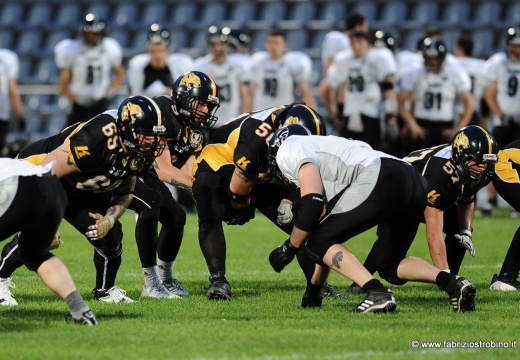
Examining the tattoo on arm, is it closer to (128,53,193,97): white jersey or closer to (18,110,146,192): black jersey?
(18,110,146,192): black jersey

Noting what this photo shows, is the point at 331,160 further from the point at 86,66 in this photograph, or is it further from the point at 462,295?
the point at 86,66

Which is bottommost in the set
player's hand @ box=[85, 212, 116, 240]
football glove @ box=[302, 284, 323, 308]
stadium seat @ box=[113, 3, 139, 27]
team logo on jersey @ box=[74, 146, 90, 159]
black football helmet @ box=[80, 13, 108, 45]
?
football glove @ box=[302, 284, 323, 308]

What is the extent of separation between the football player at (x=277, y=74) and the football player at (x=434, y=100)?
4.20ft

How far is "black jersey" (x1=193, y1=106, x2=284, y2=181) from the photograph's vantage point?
6.88m

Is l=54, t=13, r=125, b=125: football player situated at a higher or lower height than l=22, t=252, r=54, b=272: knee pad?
higher

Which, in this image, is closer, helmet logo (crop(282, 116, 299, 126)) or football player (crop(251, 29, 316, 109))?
helmet logo (crop(282, 116, 299, 126))

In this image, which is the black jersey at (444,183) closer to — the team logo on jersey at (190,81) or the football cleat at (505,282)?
the football cleat at (505,282)

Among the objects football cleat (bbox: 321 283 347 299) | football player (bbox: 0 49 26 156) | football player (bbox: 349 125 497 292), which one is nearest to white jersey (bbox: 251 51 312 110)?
football player (bbox: 0 49 26 156)

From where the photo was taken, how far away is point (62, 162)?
6324 millimetres

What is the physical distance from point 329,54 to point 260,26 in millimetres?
3581

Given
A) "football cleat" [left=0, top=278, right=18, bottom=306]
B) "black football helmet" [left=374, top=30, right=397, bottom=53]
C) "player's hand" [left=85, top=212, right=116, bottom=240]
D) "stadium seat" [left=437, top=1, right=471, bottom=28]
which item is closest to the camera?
"player's hand" [left=85, top=212, right=116, bottom=240]

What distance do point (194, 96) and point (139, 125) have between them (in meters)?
0.98

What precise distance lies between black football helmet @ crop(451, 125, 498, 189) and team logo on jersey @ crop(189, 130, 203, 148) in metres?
1.77

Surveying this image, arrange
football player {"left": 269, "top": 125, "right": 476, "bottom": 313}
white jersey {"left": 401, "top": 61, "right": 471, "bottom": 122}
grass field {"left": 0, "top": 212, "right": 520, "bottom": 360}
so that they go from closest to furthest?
grass field {"left": 0, "top": 212, "right": 520, "bottom": 360} → football player {"left": 269, "top": 125, "right": 476, "bottom": 313} → white jersey {"left": 401, "top": 61, "right": 471, "bottom": 122}
